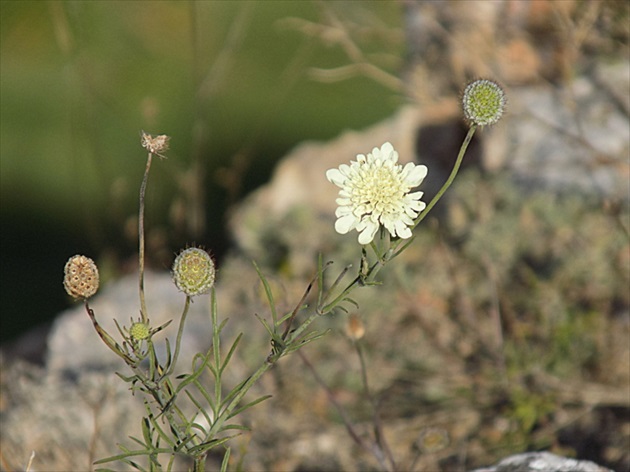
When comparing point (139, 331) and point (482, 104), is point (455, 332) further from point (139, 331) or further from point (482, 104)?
point (139, 331)

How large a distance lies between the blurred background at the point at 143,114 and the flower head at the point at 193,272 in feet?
6.05

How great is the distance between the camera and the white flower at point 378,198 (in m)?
1.27

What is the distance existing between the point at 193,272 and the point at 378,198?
316 millimetres

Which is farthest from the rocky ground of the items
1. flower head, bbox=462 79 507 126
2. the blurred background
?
flower head, bbox=462 79 507 126

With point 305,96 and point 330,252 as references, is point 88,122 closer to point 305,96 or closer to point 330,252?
point 305,96

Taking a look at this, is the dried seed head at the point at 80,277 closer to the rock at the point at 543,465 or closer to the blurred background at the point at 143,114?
the rock at the point at 543,465

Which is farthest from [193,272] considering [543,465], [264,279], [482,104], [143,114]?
[143,114]

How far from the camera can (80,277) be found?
1207 mm

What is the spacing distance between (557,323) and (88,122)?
2.91m

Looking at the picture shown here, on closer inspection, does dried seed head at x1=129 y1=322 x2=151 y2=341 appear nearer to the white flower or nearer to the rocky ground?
the white flower

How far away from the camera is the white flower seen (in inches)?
→ 49.8

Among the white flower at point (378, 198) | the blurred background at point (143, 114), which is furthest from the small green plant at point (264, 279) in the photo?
the blurred background at point (143, 114)

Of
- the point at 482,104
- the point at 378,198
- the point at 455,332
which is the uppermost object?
the point at 482,104

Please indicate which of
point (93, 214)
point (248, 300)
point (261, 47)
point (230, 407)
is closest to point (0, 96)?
point (93, 214)
